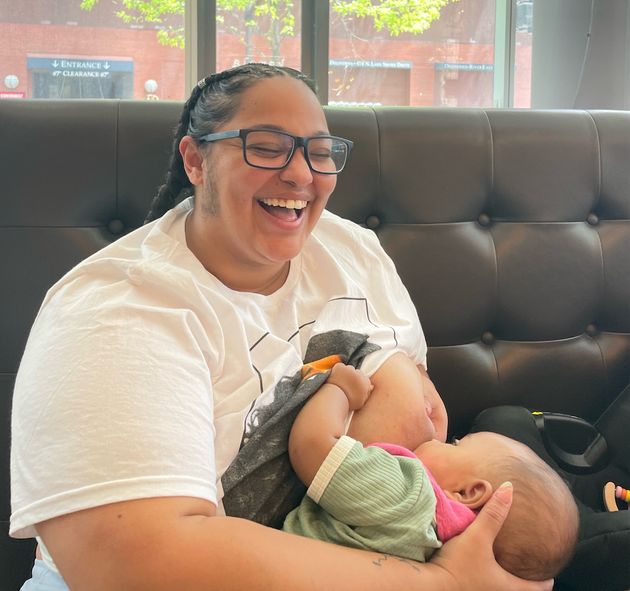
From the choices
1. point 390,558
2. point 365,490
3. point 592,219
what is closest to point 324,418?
point 365,490

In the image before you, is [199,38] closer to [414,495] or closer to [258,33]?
[258,33]

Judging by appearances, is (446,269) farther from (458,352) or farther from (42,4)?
(42,4)

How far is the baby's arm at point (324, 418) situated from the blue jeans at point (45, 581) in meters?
0.41

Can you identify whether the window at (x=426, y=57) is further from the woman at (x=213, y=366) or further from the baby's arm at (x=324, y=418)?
the baby's arm at (x=324, y=418)

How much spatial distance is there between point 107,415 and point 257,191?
0.52 meters

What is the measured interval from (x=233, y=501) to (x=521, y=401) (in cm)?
97

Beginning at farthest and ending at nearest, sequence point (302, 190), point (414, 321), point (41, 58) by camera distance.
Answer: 1. point (41, 58)
2. point (414, 321)
3. point (302, 190)

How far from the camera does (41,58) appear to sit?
10.4 ft

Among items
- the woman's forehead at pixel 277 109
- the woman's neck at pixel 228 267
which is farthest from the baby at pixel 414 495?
the woman's forehead at pixel 277 109

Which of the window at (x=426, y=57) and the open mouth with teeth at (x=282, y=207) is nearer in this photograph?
the open mouth with teeth at (x=282, y=207)

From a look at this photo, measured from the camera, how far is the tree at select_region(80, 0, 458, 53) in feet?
10.5

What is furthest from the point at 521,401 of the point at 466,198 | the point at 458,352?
the point at 466,198

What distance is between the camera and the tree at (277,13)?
3.21 m

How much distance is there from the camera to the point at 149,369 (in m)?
0.95
